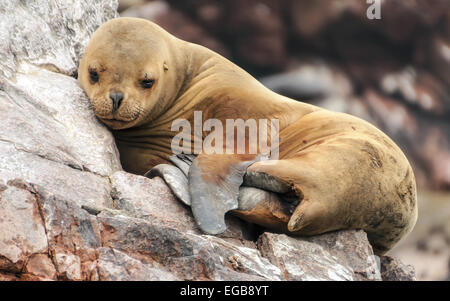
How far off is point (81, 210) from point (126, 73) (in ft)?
6.48

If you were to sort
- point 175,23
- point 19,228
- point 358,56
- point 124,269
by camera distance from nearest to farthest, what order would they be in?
point 124,269, point 19,228, point 175,23, point 358,56

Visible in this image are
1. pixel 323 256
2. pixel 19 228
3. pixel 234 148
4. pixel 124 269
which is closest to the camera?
pixel 124 269

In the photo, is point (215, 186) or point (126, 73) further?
point (126, 73)

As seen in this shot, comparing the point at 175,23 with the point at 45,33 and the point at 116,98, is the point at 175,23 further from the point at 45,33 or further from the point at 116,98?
the point at 116,98

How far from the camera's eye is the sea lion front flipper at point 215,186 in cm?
490

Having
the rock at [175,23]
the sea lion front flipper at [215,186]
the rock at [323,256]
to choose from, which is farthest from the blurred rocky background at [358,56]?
the rock at [323,256]

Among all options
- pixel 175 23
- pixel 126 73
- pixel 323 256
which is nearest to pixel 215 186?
pixel 323 256

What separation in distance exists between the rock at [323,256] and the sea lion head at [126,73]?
1.66 meters

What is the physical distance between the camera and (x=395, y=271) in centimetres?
530

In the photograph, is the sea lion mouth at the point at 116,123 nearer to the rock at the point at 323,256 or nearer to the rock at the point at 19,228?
the rock at the point at 323,256

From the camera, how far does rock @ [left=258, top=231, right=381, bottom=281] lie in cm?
437

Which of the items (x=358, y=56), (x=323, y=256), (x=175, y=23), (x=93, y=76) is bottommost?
(x=323, y=256)
